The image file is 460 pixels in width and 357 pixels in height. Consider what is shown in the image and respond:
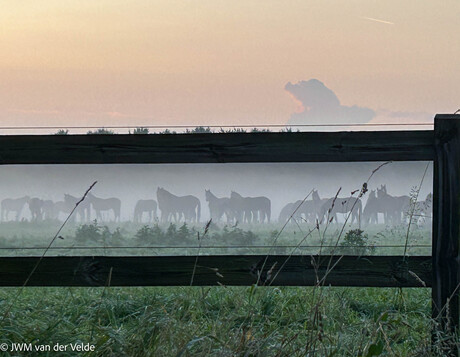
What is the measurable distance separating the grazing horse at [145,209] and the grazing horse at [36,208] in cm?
94

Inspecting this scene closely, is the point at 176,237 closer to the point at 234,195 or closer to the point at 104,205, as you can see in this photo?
the point at 234,195

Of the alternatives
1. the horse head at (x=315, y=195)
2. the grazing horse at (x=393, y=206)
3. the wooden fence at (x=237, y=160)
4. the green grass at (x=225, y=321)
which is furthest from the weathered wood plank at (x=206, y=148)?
the grazing horse at (x=393, y=206)

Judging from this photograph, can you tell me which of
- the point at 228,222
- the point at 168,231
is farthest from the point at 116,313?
the point at 228,222

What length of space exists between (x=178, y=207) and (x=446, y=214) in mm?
2675

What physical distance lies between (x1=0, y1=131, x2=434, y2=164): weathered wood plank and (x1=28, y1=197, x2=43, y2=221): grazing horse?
2.05 meters

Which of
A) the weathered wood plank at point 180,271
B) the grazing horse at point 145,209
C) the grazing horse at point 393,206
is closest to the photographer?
the weathered wood plank at point 180,271

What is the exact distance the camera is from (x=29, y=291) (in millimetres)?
6199

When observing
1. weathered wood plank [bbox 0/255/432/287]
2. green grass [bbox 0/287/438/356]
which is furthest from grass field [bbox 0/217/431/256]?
weathered wood plank [bbox 0/255/432/287]

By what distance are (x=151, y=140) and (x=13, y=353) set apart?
1.49 m

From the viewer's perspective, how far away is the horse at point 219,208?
575cm

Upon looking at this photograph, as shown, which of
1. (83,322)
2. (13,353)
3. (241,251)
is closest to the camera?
(13,353)

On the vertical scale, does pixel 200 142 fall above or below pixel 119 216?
above

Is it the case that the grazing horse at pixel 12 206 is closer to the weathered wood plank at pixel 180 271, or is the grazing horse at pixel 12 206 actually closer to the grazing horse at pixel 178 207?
the grazing horse at pixel 178 207

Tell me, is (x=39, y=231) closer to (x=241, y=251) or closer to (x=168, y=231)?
(x=168, y=231)
